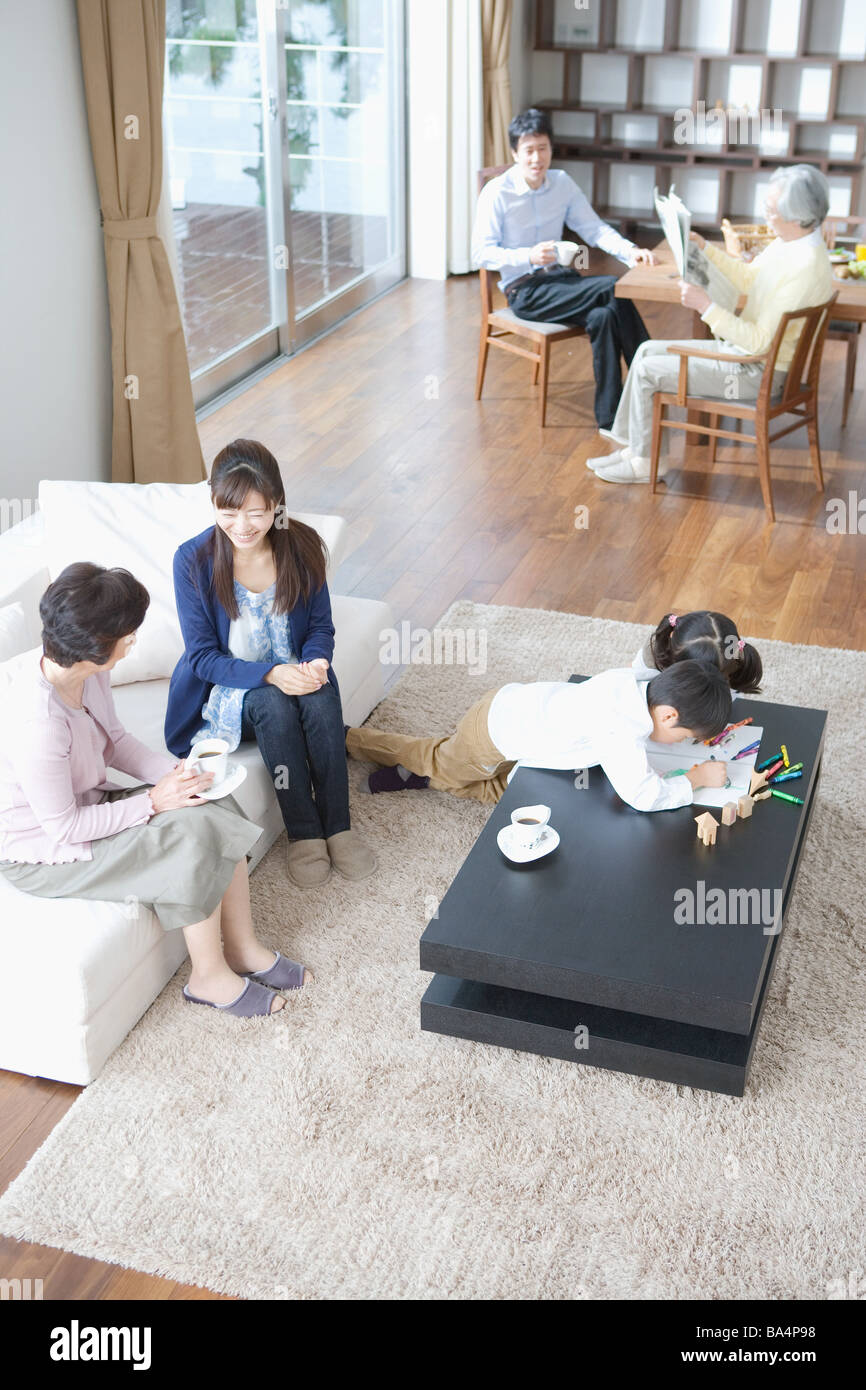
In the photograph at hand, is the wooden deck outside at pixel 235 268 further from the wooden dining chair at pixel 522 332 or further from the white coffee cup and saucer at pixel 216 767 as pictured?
the white coffee cup and saucer at pixel 216 767

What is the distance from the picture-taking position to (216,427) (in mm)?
5691

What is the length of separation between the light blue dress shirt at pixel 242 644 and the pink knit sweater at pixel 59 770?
329mm

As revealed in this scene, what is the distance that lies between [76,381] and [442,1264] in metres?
3.21

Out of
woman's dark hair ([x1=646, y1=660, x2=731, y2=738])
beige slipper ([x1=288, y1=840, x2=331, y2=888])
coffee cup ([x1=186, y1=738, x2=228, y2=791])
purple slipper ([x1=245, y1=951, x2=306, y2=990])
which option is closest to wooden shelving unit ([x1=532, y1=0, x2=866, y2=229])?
woman's dark hair ([x1=646, y1=660, x2=731, y2=738])

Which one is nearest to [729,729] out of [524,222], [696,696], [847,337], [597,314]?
[696,696]

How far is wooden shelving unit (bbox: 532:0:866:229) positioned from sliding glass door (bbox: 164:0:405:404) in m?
1.48

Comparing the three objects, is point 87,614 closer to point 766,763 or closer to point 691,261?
point 766,763

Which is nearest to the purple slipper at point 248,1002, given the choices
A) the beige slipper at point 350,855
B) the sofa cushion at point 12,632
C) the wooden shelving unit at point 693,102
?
the beige slipper at point 350,855

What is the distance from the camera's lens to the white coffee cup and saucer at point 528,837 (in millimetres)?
2660

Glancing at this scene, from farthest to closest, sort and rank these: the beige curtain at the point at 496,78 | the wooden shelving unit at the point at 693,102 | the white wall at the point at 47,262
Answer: the wooden shelving unit at the point at 693,102 → the beige curtain at the point at 496,78 → the white wall at the point at 47,262

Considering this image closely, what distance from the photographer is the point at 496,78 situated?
7512 mm

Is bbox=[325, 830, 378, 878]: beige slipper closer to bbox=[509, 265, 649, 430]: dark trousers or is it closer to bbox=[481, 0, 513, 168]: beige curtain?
bbox=[509, 265, 649, 430]: dark trousers
